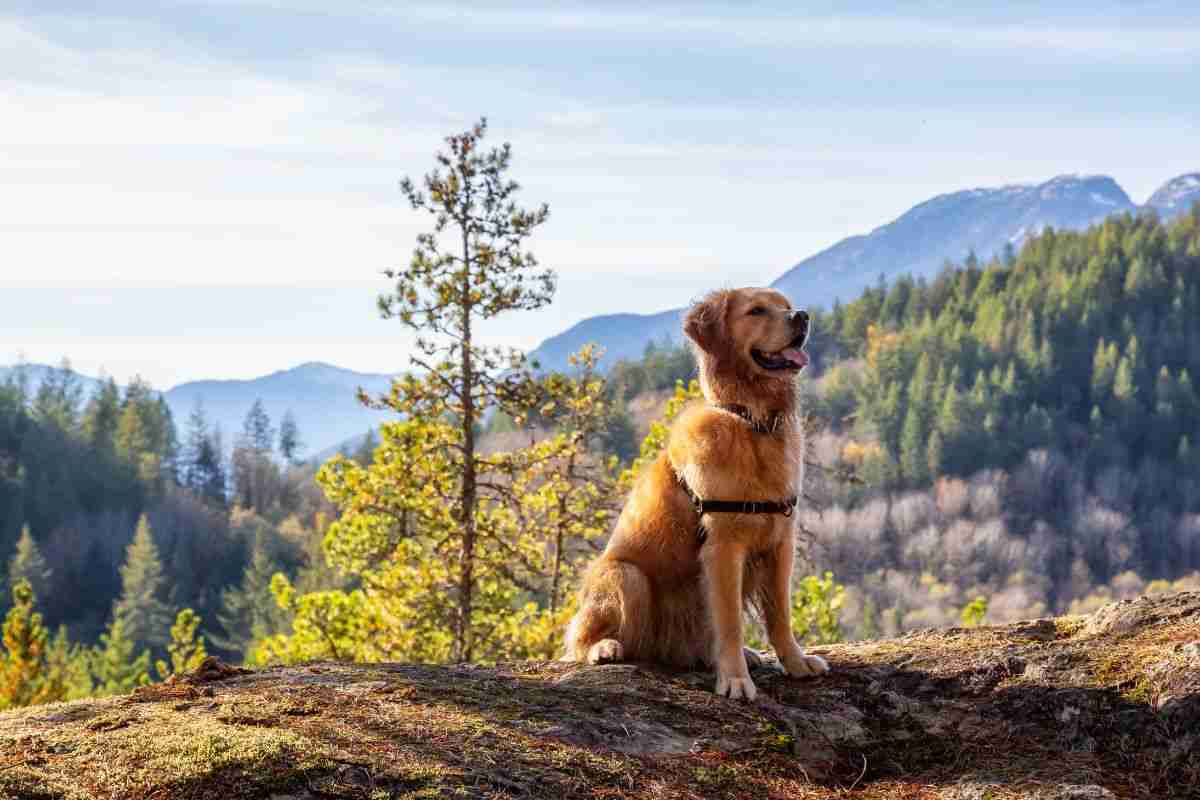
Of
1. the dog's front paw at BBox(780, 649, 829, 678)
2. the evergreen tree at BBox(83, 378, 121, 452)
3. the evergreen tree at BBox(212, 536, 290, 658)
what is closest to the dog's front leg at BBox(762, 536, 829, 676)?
the dog's front paw at BBox(780, 649, 829, 678)

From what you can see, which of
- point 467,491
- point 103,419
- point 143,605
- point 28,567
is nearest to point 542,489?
point 467,491

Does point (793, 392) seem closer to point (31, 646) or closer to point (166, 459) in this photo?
point (31, 646)

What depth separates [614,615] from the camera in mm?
6852

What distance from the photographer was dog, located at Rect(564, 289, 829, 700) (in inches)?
252

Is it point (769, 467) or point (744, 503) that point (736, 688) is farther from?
point (769, 467)

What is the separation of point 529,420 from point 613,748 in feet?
38.9

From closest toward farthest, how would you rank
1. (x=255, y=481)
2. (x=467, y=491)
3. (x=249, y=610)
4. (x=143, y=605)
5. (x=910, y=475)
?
(x=467, y=491) < (x=143, y=605) < (x=249, y=610) < (x=255, y=481) < (x=910, y=475)

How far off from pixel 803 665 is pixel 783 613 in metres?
0.32

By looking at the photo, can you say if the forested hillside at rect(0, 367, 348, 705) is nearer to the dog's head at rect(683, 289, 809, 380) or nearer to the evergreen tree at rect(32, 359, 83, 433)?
the evergreen tree at rect(32, 359, 83, 433)

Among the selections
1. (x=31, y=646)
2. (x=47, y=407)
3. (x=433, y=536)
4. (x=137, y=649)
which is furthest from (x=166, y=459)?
(x=433, y=536)

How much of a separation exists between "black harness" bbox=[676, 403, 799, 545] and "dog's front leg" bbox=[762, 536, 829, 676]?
0.85ft

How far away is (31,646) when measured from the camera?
76.8ft

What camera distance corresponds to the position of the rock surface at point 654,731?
15.3 ft

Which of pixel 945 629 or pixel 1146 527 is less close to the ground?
pixel 945 629
